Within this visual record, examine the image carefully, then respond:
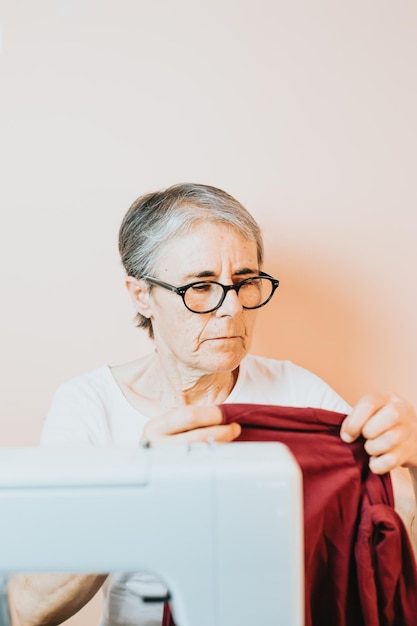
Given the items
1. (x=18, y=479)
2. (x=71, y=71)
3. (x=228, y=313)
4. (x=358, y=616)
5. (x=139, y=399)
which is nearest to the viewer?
(x=18, y=479)

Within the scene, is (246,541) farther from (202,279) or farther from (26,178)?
(26,178)

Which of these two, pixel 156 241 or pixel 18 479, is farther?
pixel 156 241

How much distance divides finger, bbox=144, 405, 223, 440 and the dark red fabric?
0.10ft

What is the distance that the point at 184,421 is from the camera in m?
0.80

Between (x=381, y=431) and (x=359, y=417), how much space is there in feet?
0.13

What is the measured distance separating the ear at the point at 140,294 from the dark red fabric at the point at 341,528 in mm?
471

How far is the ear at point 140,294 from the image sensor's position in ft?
4.13

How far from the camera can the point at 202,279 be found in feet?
3.75

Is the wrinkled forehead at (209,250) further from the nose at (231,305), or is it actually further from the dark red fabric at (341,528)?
the dark red fabric at (341,528)

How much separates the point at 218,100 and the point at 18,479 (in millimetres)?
1182

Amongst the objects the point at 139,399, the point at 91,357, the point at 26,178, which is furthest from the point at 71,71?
the point at 139,399

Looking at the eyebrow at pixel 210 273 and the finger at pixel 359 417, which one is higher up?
the eyebrow at pixel 210 273

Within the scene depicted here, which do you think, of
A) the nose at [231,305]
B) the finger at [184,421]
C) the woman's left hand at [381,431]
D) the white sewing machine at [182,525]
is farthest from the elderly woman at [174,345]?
the white sewing machine at [182,525]

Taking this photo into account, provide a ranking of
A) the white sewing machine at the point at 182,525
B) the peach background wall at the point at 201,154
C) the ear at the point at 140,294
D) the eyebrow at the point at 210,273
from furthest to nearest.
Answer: the peach background wall at the point at 201,154 < the ear at the point at 140,294 < the eyebrow at the point at 210,273 < the white sewing machine at the point at 182,525
